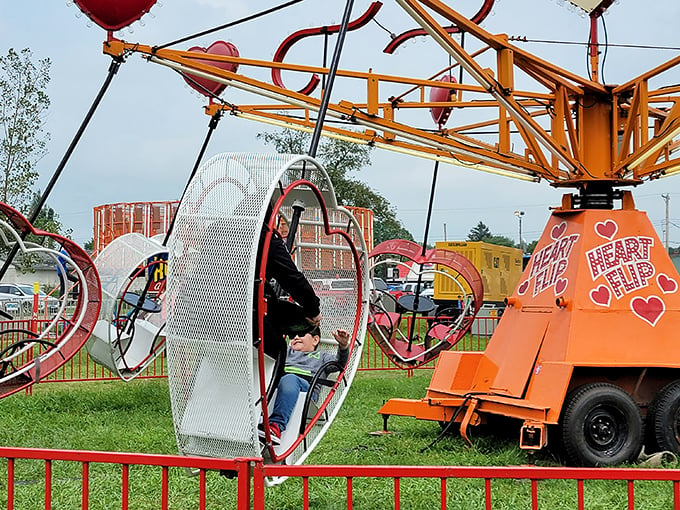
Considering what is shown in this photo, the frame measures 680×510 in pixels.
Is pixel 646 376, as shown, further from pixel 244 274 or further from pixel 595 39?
pixel 244 274

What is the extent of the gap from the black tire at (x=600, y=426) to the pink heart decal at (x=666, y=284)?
1221mm

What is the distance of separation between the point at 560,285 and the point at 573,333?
65cm

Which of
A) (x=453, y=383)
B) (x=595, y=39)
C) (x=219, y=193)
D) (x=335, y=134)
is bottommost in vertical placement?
(x=453, y=383)

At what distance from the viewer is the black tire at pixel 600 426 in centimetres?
748

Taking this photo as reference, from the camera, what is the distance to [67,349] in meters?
9.77

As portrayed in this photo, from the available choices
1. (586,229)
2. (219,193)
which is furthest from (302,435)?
(586,229)

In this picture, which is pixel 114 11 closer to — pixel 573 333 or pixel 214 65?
pixel 214 65

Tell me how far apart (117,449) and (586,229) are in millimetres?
4984

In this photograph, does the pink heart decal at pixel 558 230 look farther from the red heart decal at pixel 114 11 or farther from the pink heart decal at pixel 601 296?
the red heart decal at pixel 114 11

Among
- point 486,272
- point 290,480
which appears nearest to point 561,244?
point 290,480

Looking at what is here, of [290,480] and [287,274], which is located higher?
[287,274]

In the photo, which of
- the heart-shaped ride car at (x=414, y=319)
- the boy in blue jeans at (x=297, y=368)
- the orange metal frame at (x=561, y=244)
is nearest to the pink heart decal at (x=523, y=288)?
the orange metal frame at (x=561, y=244)

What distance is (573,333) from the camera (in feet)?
26.1

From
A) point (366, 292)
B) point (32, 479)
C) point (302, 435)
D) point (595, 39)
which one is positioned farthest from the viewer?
point (595, 39)
